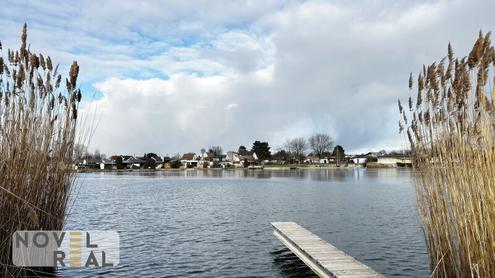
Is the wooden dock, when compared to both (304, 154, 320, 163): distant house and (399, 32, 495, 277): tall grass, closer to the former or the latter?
(399, 32, 495, 277): tall grass

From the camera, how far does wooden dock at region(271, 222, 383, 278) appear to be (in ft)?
22.7

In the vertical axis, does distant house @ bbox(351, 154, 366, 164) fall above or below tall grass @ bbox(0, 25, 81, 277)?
above

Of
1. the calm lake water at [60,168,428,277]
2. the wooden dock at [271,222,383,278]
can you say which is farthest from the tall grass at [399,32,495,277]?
the wooden dock at [271,222,383,278]

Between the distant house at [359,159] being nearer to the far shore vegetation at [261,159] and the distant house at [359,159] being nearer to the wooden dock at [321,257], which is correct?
the far shore vegetation at [261,159]

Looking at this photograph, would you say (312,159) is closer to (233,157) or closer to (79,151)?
(233,157)

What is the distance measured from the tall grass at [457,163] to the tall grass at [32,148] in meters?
4.14

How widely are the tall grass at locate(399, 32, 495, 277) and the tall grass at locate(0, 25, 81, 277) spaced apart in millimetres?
4142

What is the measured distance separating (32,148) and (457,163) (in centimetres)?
479

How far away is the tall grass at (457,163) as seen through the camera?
3.47 m

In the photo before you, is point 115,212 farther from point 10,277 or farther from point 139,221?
point 10,277

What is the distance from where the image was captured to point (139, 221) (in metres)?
15.9

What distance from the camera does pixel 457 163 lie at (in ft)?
13.0

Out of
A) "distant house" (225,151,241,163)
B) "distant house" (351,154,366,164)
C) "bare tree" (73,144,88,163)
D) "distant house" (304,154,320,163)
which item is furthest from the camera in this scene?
"distant house" (351,154,366,164)

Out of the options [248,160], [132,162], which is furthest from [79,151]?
[132,162]
